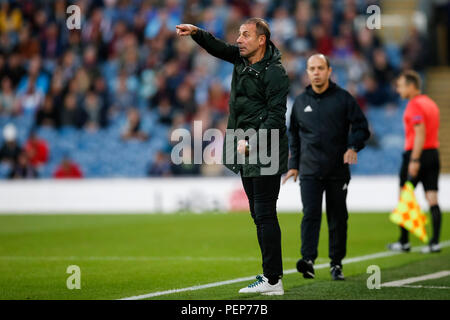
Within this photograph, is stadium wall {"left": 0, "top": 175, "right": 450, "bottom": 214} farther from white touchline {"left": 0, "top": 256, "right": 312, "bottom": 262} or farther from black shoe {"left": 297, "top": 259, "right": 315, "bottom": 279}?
black shoe {"left": 297, "top": 259, "right": 315, "bottom": 279}

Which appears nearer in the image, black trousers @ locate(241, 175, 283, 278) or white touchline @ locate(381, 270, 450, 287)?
black trousers @ locate(241, 175, 283, 278)

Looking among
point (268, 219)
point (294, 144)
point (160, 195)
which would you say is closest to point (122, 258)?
point (294, 144)

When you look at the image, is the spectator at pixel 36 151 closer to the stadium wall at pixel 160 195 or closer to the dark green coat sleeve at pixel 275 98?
the stadium wall at pixel 160 195

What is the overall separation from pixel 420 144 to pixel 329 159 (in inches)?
109

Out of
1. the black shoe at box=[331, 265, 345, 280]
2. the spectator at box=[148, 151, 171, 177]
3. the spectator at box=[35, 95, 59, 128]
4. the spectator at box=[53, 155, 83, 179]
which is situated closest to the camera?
the black shoe at box=[331, 265, 345, 280]

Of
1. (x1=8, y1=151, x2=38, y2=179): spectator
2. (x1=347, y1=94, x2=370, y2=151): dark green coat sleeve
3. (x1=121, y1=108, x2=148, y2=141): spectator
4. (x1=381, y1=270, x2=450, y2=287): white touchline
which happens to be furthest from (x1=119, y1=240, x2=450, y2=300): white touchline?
(x1=8, y1=151, x2=38, y2=179): spectator

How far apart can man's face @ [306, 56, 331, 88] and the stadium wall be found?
11.3 meters

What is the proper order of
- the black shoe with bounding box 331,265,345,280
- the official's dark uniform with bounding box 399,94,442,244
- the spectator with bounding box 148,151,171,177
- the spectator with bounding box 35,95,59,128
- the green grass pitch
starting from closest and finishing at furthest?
the green grass pitch < the black shoe with bounding box 331,265,345,280 < the official's dark uniform with bounding box 399,94,442,244 < the spectator with bounding box 148,151,171,177 < the spectator with bounding box 35,95,59,128

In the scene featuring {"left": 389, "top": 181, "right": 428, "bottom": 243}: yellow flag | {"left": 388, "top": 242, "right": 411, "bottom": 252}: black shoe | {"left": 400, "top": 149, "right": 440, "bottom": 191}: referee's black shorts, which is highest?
{"left": 400, "top": 149, "right": 440, "bottom": 191}: referee's black shorts

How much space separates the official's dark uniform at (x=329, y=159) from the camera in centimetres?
927

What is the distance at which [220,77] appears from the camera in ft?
83.4

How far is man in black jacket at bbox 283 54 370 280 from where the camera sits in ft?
30.3

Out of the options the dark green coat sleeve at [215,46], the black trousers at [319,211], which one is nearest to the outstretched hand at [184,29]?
the dark green coat sleeve at [215,46]
